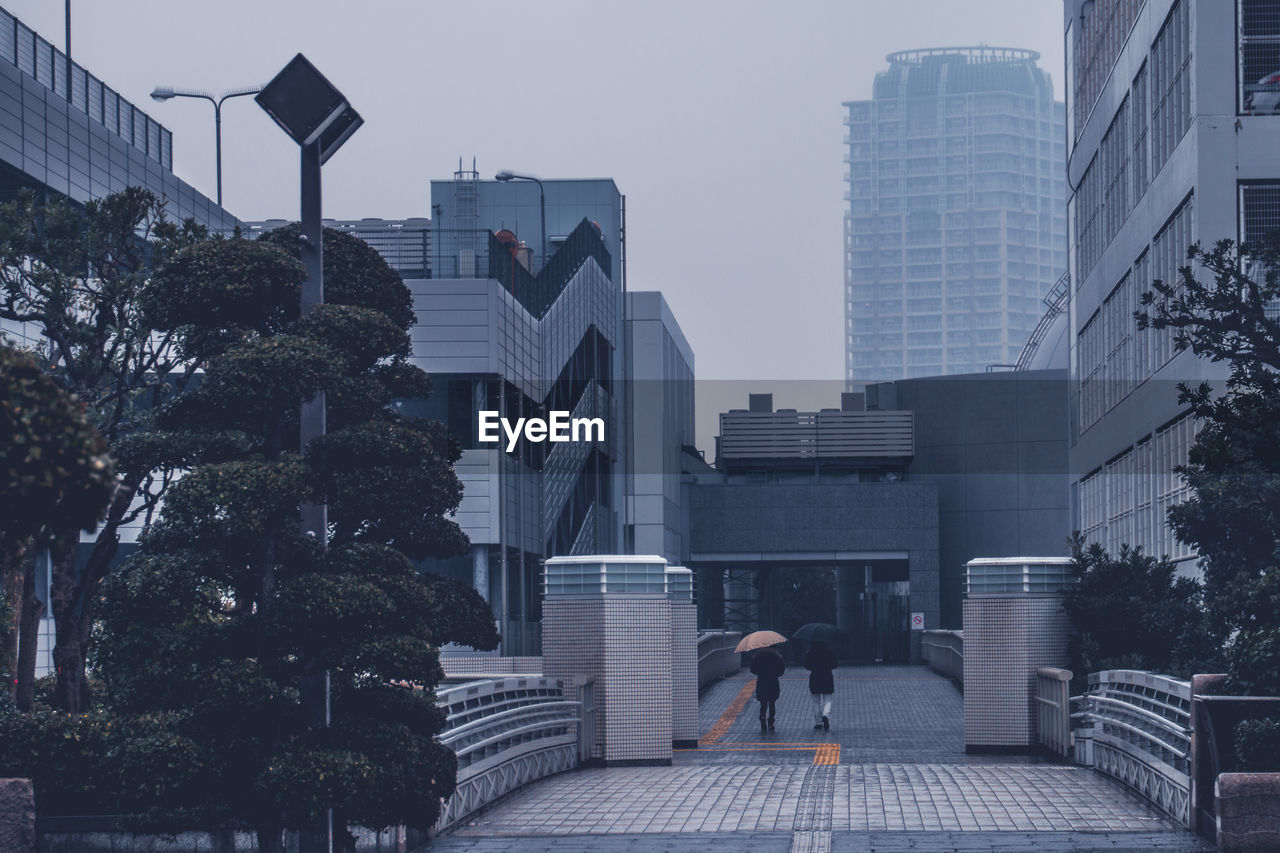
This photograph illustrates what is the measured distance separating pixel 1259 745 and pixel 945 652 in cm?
2976

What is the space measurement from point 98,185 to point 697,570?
37853 mm

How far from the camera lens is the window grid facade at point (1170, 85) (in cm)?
2780

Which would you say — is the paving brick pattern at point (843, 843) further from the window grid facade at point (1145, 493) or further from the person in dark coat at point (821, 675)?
the window grid facade at point (1145, 493)

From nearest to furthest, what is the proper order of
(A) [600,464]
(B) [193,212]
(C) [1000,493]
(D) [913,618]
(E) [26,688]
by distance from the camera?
(E) [26,688] < (B) [193,212] < (A) [600,464] < (D) [913,618] < (C) [1000,493]


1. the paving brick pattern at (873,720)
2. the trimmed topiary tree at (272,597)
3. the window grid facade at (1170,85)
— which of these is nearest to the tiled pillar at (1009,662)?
the paving brick pattern at (873,720)

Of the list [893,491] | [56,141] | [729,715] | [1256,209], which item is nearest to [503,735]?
[729,715]

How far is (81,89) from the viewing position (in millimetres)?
29969

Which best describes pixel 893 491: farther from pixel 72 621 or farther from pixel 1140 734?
pixel 72 621

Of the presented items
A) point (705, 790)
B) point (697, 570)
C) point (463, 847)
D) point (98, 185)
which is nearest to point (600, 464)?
point (697, 570)

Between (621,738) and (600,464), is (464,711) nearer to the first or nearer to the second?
(621,738)

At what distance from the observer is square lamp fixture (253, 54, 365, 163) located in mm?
11922

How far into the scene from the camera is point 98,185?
27672 millimetres

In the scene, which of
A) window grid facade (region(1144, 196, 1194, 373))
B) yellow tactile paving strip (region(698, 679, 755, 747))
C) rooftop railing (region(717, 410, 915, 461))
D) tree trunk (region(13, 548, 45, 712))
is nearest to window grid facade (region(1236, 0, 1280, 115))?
window grid facade (region(1144, 196, 1194, 373))

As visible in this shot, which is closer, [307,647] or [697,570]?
[307,647]
